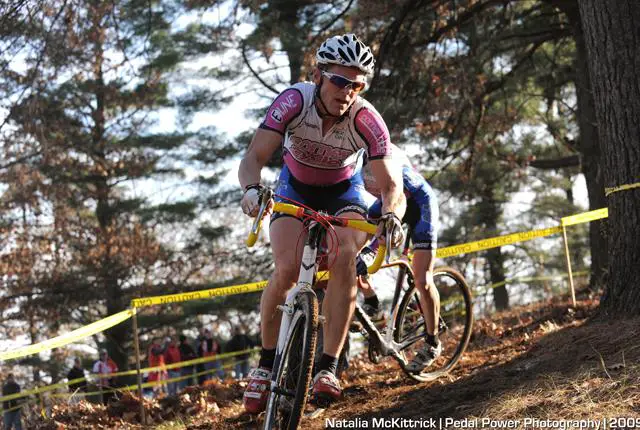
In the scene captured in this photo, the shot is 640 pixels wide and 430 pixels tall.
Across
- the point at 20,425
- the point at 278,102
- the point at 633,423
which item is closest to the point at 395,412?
the point at 633,423

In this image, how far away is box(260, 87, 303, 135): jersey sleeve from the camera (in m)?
4.67

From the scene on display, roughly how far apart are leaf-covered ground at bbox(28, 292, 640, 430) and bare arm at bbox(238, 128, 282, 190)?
1.73m

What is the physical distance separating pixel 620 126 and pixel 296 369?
363cm

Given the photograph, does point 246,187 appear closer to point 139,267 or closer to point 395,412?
point 395,412

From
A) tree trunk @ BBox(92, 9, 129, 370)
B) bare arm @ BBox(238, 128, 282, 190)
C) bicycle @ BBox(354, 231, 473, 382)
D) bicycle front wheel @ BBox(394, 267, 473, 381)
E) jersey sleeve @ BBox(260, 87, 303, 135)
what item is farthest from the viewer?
tree trunk @ BBox(92, 9, 129, 370)

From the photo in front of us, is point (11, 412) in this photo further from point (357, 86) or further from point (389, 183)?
point (357, 86)

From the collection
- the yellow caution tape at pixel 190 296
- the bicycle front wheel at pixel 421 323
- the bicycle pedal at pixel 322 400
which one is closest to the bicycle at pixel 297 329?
the bicycle pedal at pixel 322 400

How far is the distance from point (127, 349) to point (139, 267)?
9.23 feet

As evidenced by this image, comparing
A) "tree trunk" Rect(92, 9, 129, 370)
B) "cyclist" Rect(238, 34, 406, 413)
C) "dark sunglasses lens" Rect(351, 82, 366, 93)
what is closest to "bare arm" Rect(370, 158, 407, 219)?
"cyclist" Rect(238, 34, 406, 413)

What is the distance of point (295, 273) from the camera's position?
4.60m

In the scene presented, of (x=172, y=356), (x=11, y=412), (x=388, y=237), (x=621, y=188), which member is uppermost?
(x=621, y=188)

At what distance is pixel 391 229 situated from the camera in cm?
436

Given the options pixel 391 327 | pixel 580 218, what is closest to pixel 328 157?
pixel 391 327

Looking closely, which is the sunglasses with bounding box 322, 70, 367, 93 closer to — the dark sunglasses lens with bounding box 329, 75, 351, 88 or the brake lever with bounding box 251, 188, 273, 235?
the dark sunglasses lens with bounding box 329, 75, 351, 88
